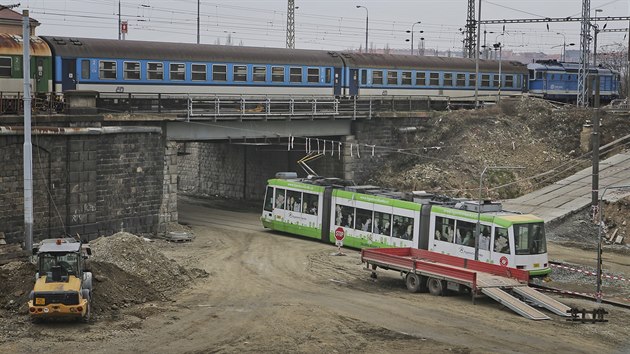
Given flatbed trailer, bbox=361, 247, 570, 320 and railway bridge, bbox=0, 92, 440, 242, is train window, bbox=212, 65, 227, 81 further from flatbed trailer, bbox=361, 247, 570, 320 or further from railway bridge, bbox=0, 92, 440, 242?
flatbed trailer, bbox=361, 247, 570, 320

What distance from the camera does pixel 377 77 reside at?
56.3 metres

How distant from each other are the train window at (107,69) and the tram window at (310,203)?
423 inches

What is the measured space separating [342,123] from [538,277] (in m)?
21.9

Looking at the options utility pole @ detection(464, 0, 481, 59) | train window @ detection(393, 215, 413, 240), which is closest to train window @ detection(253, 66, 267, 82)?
train window @ detection(393, 215, 413, 240)

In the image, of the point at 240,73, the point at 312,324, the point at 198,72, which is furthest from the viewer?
the point at 240,73

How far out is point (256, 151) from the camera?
184 feet

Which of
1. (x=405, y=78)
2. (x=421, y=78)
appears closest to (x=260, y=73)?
(x=405, y=78)

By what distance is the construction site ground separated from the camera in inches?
913

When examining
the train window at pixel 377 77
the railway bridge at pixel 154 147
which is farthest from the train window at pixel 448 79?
the train window at pixel 377 77

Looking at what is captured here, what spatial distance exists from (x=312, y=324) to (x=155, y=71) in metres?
23.4

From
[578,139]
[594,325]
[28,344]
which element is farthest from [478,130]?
[28,344]

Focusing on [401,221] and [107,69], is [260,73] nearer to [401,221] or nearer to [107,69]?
[107,69]

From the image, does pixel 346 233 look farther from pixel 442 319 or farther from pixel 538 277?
pixel 442 319

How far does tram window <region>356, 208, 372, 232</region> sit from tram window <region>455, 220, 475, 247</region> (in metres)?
5.16
